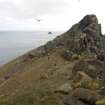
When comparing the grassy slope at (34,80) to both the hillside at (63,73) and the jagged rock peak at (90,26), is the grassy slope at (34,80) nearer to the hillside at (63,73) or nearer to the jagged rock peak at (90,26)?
the hillside at (63,73)

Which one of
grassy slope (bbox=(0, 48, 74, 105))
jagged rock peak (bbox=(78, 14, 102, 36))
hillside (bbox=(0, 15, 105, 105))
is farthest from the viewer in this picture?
jagged rock peak (bbox=(78, 14, 102, 36))

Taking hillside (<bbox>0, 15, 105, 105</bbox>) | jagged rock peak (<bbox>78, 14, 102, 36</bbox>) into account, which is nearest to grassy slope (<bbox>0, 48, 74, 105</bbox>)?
hillside (<bbox>0, 15, 105, 105</bbox>)

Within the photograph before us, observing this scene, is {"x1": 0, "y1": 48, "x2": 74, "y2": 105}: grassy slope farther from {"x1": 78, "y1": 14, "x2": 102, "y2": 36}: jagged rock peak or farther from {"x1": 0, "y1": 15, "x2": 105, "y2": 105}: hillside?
{"x1": 78, "y1": 14, "x2": 102, "y2": 36}: jagged rock peak

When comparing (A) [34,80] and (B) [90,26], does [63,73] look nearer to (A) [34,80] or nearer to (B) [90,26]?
(A) [34,80]

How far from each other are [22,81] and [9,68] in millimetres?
16559

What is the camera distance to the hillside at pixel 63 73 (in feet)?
82.2

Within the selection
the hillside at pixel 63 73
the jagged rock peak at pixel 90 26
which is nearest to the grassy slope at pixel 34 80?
the hillside at pixel 63 73

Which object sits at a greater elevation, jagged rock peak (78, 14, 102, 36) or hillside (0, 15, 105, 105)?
jagged rock peak (78, 14, 102, 36)

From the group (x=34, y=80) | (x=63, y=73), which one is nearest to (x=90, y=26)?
(x=34, y=80)

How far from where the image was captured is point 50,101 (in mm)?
24453

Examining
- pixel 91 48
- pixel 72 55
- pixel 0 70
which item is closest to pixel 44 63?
pixel 72 55

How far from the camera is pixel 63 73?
3850 cm

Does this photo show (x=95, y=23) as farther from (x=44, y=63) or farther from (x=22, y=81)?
(x=22, y=81)

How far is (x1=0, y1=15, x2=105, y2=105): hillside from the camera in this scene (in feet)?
82.2
